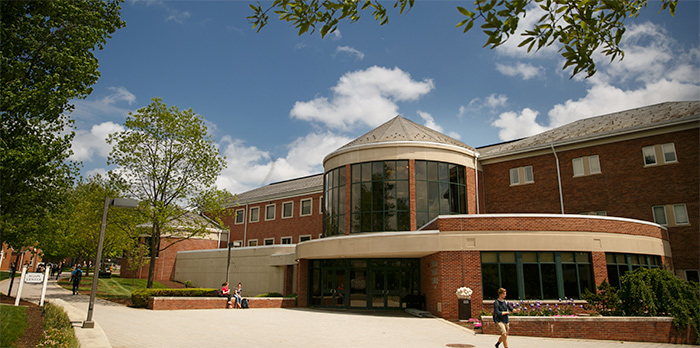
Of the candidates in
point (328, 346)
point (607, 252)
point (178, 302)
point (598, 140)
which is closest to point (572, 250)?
point (607, 252)

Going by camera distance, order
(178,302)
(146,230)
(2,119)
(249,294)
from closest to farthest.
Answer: (2,119)
(178,302)
(146,230)
(249,294)

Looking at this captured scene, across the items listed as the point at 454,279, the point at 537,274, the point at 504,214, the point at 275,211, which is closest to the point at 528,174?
the point at 504,214

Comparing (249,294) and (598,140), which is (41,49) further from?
(598,140)

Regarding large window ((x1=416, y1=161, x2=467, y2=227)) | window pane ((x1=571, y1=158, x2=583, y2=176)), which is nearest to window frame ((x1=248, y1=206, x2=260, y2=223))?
large window ((x1=416, y1=161, x2=467, y2=227))

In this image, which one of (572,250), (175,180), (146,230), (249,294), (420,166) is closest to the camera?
(572,250)

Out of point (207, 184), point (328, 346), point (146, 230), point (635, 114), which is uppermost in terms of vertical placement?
point (635, 114)

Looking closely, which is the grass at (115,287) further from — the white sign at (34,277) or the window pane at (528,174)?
the window pane at (528,174)

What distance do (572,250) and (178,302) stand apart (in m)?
18.8

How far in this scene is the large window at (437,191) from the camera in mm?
24891

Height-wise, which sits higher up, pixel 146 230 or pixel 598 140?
pixel 598 140

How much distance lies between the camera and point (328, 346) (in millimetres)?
11641

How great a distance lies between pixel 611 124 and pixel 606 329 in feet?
53.2

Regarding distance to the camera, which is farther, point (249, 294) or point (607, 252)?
point (249, 294)

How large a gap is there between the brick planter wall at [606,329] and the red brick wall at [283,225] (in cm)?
2428
